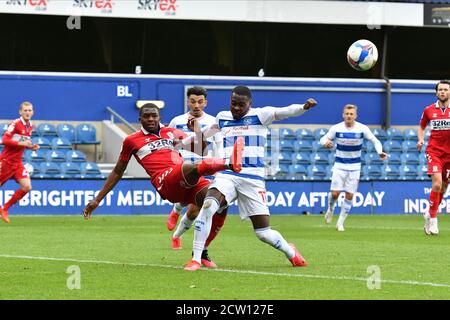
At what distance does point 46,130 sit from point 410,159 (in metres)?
10.3

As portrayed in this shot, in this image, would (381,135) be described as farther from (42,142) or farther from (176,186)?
(176,186)

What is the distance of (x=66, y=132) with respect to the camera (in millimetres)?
30094

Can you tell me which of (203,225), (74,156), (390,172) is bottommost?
(390,172)

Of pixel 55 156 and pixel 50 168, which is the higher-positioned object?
pixel 55 156

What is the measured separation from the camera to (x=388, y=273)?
11.9 metres

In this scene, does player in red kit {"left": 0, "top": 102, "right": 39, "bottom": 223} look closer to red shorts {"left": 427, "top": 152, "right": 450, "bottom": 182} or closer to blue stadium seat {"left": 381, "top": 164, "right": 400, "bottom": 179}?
red shorts {"left": 427, "top": 152, "right": 450, "bottom": 182}

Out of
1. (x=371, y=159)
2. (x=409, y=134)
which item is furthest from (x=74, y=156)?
(x=409, y=134)

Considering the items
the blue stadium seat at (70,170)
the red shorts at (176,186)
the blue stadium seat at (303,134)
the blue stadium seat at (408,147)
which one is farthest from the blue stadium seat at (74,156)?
the red shorts at (176,186)

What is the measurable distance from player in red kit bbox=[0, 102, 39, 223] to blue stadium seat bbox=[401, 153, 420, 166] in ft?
40.8

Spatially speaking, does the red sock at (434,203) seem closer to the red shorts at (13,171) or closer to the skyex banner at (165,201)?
the red shorts at (13,171)

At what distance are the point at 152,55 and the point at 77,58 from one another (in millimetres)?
2266

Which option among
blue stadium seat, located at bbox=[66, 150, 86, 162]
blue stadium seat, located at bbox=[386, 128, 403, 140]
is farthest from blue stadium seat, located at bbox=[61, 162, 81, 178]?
blue stadium seat, located at bbox=[386, 128, 403, 140]
